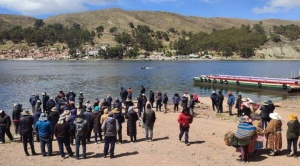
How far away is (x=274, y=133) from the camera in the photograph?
13.2 meters

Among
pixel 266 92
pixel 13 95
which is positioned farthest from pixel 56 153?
pixel 266 92

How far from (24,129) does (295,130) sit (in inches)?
438

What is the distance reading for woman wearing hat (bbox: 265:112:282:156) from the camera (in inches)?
515

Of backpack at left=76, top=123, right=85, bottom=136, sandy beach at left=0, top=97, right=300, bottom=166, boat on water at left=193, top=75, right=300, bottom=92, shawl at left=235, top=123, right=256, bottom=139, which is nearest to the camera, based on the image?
shawl at left=235, top=123, right=256, bottom=139

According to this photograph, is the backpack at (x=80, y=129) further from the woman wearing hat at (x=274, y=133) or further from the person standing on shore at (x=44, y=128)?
the woman wearing hat at (x=274, y=133)

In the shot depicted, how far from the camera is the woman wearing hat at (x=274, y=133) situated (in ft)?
42.9

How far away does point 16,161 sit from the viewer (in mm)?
14078

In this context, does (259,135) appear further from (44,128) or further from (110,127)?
(44,128)

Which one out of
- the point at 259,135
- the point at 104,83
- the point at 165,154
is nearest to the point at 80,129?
the point at 165,154

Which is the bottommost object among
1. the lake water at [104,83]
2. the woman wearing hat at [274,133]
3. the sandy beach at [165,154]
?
the lake water at [104,83]

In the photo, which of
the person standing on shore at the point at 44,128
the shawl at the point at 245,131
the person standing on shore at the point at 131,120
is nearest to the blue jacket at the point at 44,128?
the person standing on shore at the point at 44,128

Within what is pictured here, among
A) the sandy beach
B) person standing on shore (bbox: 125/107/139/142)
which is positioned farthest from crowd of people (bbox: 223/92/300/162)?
person standing on shore (bbox: 125/107/139/142)

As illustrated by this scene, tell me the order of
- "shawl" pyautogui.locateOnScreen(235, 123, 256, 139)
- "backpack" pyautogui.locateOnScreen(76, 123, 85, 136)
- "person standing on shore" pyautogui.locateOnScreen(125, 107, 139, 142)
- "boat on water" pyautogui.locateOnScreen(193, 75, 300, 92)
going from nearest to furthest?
"shawl" pyautogui.locateOnScreen(235, 123, 256, 139) → "backpack" pyautogui.locateOnScreen(76, 123, 85, 136) → "person standing on shore" pyautogui.locateOnScreen(125, 107, 139, 142) → "boat on water" pyautogui.locateOnScreen(193, 75, 300, 92)

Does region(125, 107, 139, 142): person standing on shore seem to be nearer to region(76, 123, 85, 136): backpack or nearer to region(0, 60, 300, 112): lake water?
region(76, 123, 85, 136): backpack
